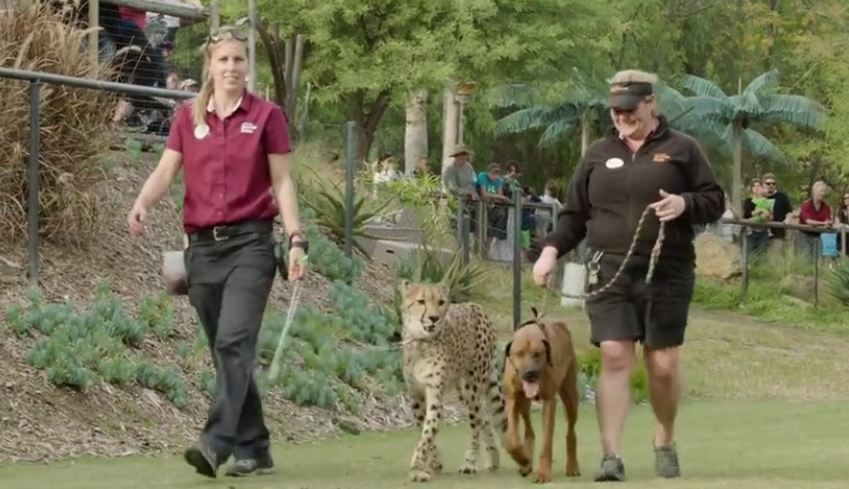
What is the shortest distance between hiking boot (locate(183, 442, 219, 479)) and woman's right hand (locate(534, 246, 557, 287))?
73.5 inches

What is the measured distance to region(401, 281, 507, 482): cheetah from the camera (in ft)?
40.1

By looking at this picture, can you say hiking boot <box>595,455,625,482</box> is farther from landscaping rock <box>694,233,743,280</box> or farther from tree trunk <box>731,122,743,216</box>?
tree trunk <box>731,122,743,216</box>

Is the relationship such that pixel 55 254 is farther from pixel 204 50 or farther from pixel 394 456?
pixel 204 50

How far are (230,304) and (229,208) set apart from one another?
49 cm

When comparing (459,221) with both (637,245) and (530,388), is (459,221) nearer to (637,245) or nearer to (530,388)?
(530,388)

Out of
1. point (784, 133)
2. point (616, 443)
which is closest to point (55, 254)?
point (616, 443)

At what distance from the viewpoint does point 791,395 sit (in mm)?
21594

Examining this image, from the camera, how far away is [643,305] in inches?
430

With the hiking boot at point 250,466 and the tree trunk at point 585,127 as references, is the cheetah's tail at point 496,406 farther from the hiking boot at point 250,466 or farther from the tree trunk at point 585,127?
the tree trunk at point 585,127

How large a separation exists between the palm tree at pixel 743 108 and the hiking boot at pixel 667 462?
49.6m

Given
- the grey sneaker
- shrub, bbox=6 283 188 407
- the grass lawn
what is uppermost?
shrub, bbox=6 283 188 407

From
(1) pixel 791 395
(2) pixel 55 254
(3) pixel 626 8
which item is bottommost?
(1) pixel 791 395

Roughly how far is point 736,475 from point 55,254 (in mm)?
7654

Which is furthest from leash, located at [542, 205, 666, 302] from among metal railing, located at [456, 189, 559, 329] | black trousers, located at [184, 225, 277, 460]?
metal railing, located at [456, 189, 559, 329]
